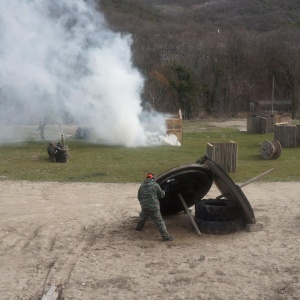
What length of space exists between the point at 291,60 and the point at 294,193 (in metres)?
47.2

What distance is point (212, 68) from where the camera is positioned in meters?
60.8

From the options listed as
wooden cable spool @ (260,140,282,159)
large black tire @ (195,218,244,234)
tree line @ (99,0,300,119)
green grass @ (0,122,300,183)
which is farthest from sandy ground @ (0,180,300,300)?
tree line @ (99,0,300,119)

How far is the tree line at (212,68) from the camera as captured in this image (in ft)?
180

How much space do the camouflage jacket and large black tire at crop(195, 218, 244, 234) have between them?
1.15 metres

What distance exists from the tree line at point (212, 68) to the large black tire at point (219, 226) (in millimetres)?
41785

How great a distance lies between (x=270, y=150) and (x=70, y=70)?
37.5 ft

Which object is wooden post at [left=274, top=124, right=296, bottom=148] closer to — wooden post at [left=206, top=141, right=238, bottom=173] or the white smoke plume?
the white smoke plume

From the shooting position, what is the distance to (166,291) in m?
8.56

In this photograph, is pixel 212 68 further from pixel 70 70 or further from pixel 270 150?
pixel 270 150

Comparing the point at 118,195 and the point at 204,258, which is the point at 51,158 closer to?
the point at 118,195

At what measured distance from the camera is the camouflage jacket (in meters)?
11.2

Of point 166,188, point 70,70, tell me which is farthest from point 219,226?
point 70,70

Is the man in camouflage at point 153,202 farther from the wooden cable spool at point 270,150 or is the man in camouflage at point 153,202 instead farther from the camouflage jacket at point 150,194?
the wooden cable spool at point 270,150

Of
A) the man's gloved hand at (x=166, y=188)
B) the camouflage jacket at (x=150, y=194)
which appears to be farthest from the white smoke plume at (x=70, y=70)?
the camouflage jacket at (x=150, y=194)
